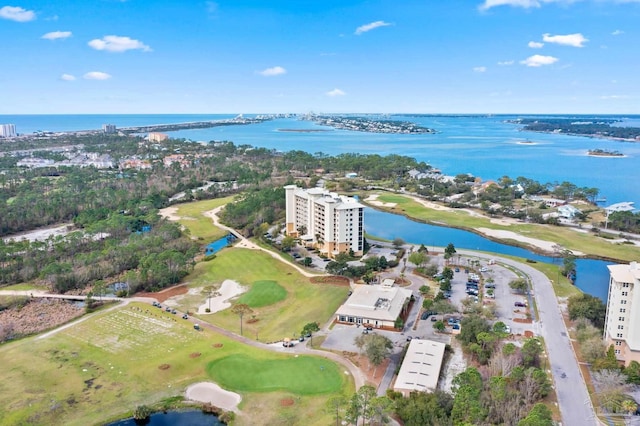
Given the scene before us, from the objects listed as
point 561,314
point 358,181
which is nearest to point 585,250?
point 561,314

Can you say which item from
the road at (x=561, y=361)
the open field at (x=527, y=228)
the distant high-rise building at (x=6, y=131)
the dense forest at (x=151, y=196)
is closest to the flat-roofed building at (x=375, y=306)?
the road at (x=561, y=361)

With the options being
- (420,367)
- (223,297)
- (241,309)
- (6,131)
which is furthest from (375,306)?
(6,131)

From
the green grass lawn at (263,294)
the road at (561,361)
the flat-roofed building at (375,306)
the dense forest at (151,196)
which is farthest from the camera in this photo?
the dense forest at (151,196)

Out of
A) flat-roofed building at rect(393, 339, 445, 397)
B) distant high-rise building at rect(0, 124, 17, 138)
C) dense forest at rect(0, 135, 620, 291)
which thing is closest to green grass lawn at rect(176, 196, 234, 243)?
dense forest at rect(0, 135, 620, 291)

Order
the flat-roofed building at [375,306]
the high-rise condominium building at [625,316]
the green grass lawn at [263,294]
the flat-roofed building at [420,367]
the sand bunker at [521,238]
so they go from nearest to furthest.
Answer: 1. the flat-roofed building at [420,367]
2. the high-rise condominium building at [625,316]
3. the flat-roofed building at [375,306]
4. the green grass lawn at [263,294]
5. the sand bunker at [521,238]

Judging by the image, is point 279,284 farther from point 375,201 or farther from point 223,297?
point 375,201

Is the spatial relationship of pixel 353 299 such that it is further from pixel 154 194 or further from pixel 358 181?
pixel 358 181

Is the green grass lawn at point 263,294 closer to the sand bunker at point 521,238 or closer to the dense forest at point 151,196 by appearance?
the dense forest at point 151,196
